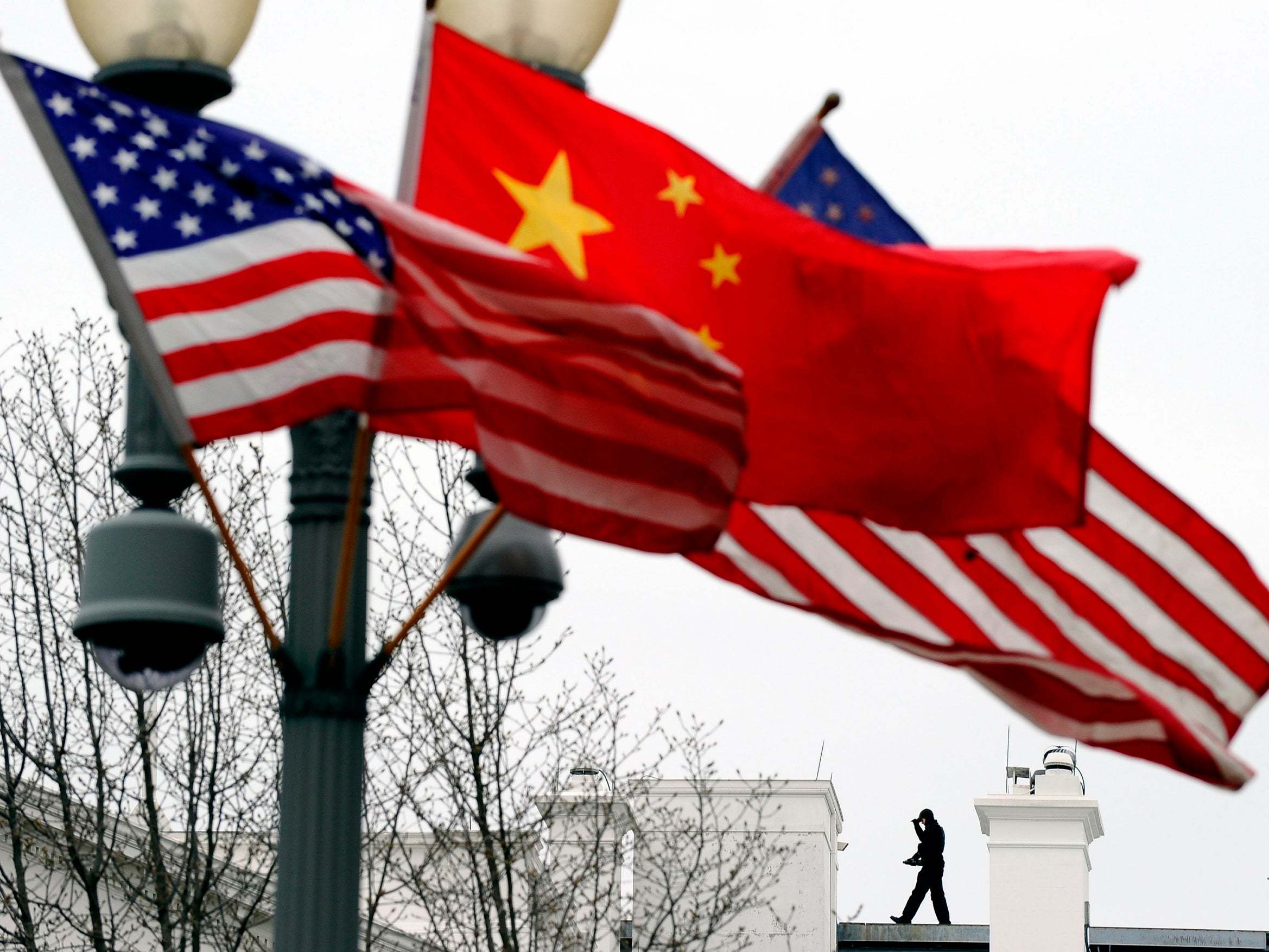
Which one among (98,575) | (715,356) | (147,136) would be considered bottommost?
(98,575)

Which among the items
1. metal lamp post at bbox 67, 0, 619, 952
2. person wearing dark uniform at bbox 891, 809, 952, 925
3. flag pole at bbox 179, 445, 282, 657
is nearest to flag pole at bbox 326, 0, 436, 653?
metal lamp post at bbox 67, 0, 619, 952

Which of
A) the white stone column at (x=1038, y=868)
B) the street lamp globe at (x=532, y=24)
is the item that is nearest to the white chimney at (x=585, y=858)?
the white stone column at (x=1038, y=868)

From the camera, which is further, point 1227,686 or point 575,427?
point 1227,686

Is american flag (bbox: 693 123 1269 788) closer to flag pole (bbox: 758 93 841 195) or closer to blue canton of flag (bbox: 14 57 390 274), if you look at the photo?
flag pole (bbox: 758 93 841 195)

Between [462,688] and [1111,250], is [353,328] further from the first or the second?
[462,688]

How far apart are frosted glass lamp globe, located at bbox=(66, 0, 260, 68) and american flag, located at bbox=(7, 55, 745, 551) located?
1.11ft

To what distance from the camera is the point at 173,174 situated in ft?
24.9

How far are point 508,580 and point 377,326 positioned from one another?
2.72ft

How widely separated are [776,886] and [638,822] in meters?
2.26

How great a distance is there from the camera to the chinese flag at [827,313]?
855 centimetres

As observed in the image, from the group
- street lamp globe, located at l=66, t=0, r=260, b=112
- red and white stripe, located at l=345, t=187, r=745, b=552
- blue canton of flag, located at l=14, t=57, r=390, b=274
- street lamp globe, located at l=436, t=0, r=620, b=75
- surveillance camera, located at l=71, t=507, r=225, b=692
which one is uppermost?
street lamp globe, located at l=436, t=0, r=620, b=75

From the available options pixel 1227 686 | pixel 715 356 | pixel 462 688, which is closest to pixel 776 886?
pixel 462 688

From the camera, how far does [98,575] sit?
743 centimetres

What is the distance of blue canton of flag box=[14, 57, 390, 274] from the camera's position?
24.6ft
